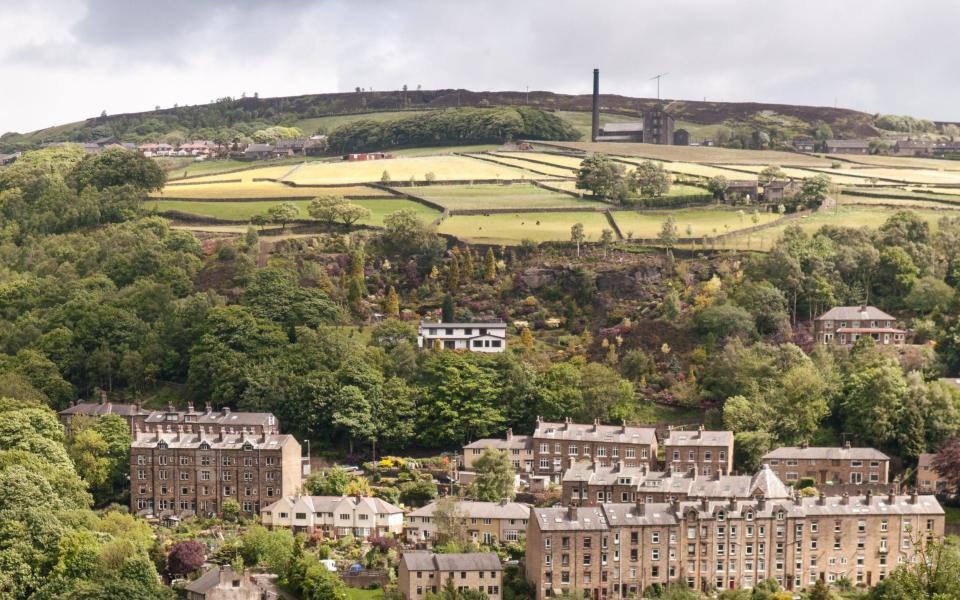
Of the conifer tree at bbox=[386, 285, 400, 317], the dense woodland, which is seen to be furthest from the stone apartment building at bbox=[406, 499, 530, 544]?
the conifer tree at bbox=[386, 285, 400, 317]

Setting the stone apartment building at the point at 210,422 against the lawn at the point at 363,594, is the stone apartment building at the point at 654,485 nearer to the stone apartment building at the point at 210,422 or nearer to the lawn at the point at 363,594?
the lawn at the point at 363,594

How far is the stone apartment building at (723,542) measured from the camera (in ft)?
255

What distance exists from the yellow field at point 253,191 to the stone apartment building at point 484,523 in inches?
2258

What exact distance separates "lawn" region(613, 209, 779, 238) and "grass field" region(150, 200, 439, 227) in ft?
48.6

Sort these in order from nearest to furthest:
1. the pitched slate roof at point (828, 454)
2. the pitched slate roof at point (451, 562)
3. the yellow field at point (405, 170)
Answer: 1. the pitched slate roof at point (451, 562)
2. the pitched slate roof at point (828, 454)
3. the yellow field at point (405, 170)

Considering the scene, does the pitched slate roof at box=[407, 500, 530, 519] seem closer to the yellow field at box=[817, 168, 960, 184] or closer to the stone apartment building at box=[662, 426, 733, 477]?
the stone apartment building at box=[662, 426, 733, 477]

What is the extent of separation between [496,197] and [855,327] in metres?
41.0

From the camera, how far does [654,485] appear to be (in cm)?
8581

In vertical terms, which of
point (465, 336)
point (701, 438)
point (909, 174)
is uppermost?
point (909, 174)

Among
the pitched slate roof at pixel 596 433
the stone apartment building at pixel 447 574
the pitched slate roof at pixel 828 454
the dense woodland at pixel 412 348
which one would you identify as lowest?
the stone apartment building at pixel 447 574

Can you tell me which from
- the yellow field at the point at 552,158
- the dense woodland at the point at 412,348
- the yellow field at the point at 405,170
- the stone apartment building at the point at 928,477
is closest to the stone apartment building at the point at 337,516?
the dense woodland at the point at 412,348

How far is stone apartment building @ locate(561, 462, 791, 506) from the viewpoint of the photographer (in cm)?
8262

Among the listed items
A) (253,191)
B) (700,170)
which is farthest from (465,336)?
(700,170)

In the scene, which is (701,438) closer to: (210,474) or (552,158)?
(210,474)
